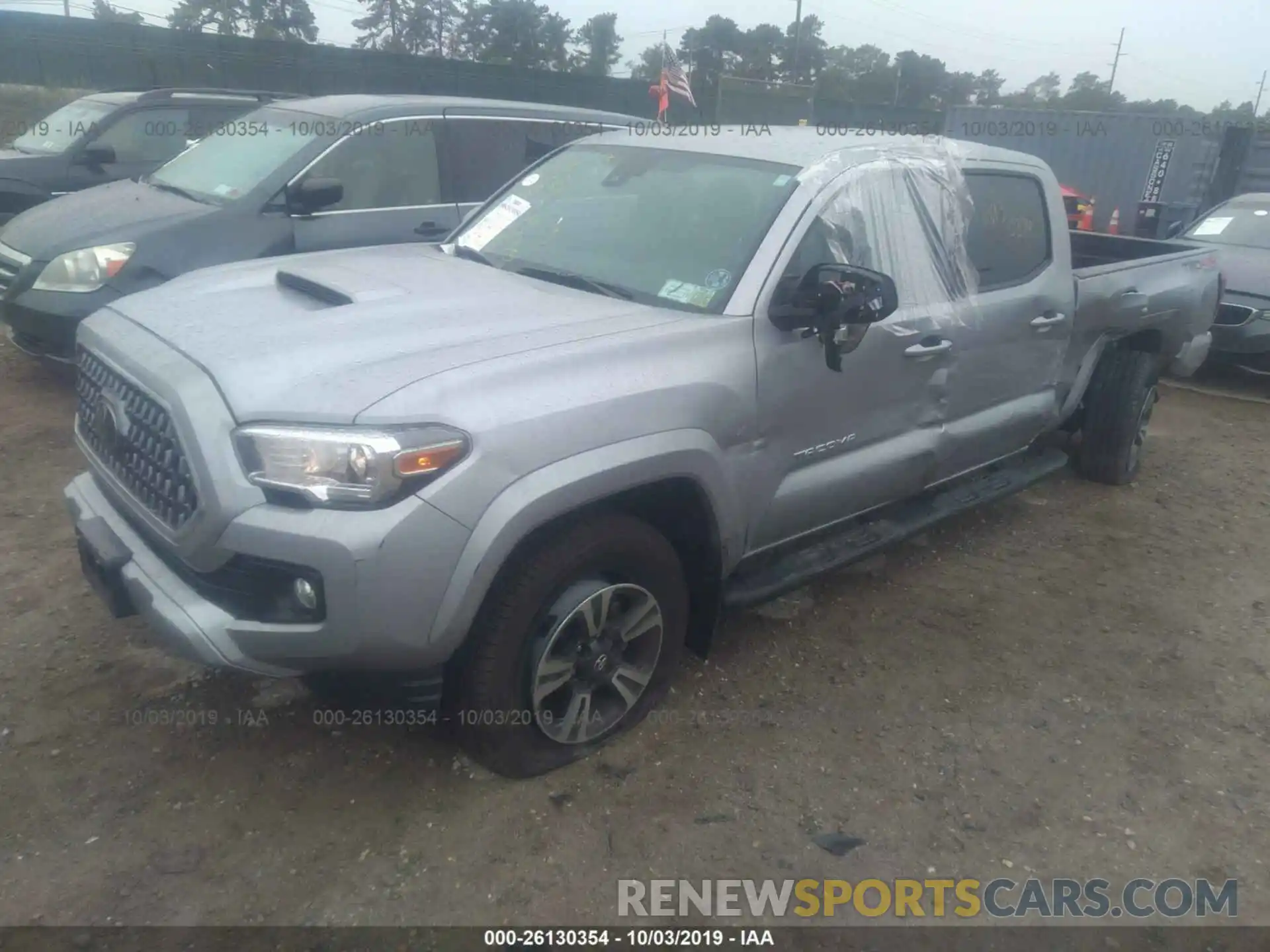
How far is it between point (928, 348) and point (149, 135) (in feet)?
25.9

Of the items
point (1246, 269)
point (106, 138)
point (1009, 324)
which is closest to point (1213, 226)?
point (1246, 269)

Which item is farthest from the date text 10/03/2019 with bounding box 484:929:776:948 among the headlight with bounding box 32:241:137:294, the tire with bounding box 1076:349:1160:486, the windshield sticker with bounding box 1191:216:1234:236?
the windshield sticker with bounding box 1191:216:1234:236

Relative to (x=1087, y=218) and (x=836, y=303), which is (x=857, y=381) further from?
(x=1087, y=218)

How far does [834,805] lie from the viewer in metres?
2.90

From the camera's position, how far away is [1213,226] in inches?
353

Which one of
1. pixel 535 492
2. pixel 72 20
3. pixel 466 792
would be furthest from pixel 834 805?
pixel 72 20

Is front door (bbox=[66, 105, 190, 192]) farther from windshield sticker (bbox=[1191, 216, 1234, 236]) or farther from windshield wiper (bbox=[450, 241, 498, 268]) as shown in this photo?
windshield sticker (bbox=[1191, 216, 1234, 236])

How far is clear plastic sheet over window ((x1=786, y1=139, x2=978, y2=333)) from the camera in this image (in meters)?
3.32

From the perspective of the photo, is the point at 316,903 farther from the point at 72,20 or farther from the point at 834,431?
the point at 72,20

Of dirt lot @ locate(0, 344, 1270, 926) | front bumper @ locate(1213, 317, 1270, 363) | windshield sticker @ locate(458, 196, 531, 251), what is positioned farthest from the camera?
front bumper @ locate(1213, 317, 1270, 363)

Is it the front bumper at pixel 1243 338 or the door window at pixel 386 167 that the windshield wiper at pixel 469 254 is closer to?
the door window at pixel 386 167

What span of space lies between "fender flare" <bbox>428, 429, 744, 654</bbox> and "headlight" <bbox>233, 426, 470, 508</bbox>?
0.64 feet

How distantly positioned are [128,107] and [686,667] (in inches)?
306

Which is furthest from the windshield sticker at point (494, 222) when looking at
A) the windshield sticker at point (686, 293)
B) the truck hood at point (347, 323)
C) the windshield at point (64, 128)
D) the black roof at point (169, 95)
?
the windshield at point (64, 128)
